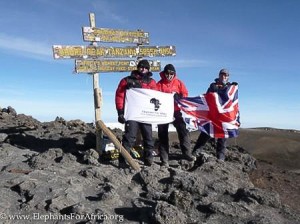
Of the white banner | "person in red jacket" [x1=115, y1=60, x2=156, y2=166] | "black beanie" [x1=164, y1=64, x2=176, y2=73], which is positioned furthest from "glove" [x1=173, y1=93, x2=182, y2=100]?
"person in red jacket" [x1=115, y1=60, x2=156, y2=166]

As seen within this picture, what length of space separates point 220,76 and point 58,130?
17.6 feet

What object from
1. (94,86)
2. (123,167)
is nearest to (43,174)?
(123,167)

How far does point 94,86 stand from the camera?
362 inches

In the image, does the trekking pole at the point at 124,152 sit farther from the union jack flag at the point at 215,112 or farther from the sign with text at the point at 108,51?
the union jack flag at the point at 215,112

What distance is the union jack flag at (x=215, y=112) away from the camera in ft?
31.9

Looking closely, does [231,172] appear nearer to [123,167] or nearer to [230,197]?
[230,197]

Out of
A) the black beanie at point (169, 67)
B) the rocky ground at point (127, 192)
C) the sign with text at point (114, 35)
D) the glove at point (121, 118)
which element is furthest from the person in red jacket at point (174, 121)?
the sign with text at point (114, 35)

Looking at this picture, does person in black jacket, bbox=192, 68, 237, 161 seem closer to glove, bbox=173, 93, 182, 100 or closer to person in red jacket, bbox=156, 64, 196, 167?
person in red jacket, bbox=156, 64, 196, 167

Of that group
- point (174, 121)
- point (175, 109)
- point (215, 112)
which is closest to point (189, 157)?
point (174, 121)

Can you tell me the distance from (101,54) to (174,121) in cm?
223

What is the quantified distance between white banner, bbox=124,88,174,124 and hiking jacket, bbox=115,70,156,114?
3.7 inches

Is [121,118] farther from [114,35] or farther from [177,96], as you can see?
[114,35]

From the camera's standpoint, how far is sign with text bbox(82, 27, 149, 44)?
916 centimetres

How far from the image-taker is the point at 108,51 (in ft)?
31.4
